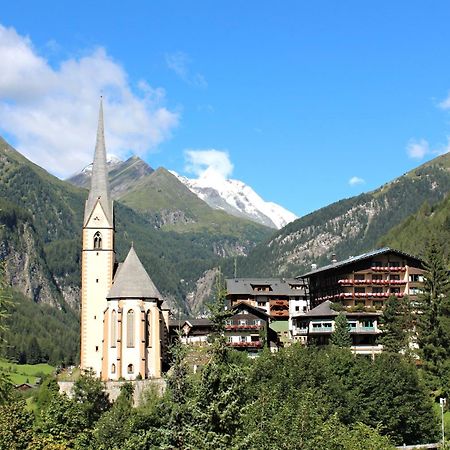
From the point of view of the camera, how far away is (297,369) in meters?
71.4

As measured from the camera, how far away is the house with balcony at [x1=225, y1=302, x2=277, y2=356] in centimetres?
10138

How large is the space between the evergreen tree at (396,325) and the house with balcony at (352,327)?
2.48 meters

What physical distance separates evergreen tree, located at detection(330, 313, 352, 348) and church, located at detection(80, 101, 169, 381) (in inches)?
892

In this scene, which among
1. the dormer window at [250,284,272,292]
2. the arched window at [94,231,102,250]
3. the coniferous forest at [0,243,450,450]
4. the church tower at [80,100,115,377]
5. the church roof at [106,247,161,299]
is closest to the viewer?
the coniferous forest at [0,243,450,450]

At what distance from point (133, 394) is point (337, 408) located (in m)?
30.0

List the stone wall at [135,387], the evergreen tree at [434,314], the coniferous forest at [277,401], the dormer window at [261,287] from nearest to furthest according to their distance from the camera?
1. the coniferous forest at [277,401]
2. the evergreen tree at [434,314]
3. the stone wall at [135,387]
4. the dormer window at [261,287]

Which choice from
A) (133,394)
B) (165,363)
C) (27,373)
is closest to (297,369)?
Result: (133,394)

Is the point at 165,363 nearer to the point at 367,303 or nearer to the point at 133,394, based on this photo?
the point at 133,394

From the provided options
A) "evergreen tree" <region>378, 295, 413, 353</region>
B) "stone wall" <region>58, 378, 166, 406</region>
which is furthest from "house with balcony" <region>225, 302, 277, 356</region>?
"evergreen tree" <region>378, 295, 413, 353</region>

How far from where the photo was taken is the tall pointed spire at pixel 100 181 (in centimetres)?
10444

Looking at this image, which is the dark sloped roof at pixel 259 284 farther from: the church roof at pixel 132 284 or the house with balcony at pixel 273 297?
the church roof at pixel 132 284

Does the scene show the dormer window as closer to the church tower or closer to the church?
the church

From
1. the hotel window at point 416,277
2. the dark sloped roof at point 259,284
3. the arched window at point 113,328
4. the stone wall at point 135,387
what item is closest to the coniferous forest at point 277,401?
the stone wall at point 135,387

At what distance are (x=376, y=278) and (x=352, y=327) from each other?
1123 cm
